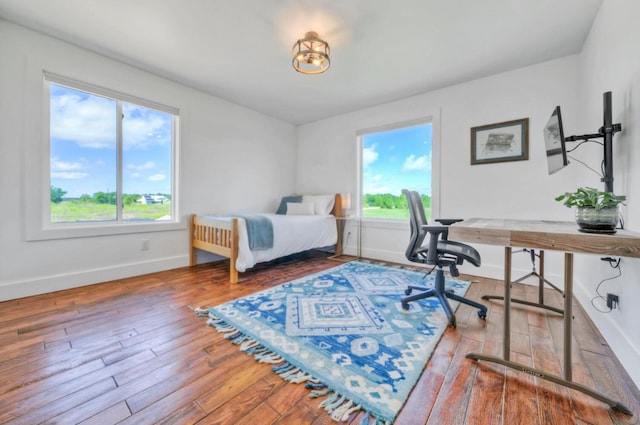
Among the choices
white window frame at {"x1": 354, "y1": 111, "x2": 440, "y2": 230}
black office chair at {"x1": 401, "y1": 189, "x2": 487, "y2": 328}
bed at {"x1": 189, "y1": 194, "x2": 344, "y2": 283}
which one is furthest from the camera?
white window frame at {"x1": 354, "y1": 111, "x2": 440, "y2": 230}

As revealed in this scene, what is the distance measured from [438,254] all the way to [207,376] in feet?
5.49

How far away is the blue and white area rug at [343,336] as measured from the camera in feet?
3.84

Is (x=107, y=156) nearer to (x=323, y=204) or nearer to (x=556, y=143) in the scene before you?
(x=323, y=204)

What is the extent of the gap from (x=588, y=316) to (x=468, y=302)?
36.4 inches

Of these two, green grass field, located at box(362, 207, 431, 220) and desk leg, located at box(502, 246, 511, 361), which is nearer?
desk leg, located at box(502, 246, 511, 361)

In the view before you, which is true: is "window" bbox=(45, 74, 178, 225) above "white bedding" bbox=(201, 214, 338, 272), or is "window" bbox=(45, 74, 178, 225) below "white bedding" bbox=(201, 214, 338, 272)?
above

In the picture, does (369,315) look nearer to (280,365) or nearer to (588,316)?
(280,365)

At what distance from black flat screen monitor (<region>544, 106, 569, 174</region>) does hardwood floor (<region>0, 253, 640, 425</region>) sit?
3.70ft

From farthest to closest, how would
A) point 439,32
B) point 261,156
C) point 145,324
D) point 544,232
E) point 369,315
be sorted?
point 261,156
point 439,32
point 369,315
point 145,324
point 544,232

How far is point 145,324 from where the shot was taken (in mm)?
1793

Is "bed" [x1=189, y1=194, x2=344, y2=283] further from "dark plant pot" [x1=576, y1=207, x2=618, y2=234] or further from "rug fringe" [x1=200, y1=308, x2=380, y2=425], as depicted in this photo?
"dark plant pot" [x1=576, y1=207, x2=618, y2=234]

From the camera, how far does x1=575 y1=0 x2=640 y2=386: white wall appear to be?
4.43 ft

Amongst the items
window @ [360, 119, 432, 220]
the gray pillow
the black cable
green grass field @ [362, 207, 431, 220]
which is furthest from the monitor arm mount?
the gray pillow

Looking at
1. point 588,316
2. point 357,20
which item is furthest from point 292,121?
point 588,316
